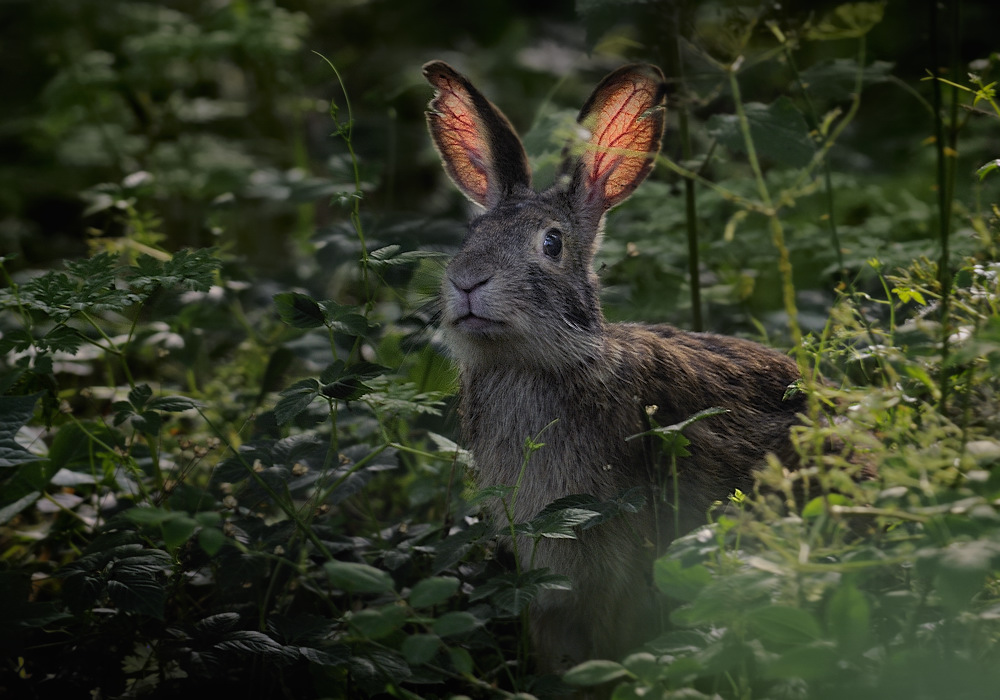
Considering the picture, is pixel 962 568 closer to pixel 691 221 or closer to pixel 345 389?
pixel 345 389

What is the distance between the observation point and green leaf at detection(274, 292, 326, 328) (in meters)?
2.48

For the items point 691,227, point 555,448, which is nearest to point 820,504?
point 555,448

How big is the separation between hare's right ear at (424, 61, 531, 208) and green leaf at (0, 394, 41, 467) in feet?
5.13

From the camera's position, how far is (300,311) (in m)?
2.50

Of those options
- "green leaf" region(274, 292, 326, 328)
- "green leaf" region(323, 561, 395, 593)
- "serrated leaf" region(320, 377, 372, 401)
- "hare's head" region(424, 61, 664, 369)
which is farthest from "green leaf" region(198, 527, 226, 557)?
"hare's head" region(424, 61, 664, 369)

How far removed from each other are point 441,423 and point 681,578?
169 centimetres

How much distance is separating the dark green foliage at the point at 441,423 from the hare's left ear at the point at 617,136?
14 centimetres

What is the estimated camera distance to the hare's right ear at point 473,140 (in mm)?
3031

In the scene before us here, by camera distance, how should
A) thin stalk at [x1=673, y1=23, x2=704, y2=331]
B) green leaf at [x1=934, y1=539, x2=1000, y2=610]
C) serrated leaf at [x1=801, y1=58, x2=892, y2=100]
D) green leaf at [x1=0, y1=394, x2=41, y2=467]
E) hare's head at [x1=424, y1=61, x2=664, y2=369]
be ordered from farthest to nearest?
1. thin stalk at [x1=673, y1=23, x2=704, y2=331]
2. serrated leaf at [x1=801, y1=58, x2=892, y2=100]
3. hare's head at [x1=424, y1=61, x2=664, y2=369]
4. green leaf at [x1=0, y1=394, x2=41, y2=467]
5. green leaf at [x1=934, y1=539, x2=1000, y2=610]

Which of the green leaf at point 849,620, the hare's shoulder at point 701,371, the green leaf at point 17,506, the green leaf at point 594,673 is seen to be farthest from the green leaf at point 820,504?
the green leaf at point 17,506

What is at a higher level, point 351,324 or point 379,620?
point 351,324

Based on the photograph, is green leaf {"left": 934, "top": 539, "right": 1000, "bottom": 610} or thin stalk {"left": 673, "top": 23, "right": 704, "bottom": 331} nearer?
green leaf {"left": 934, "top": 539, "right": 1000, "bottom": 610}

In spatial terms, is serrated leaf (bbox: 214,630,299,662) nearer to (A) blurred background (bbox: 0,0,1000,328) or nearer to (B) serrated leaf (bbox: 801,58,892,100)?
(A) blurred background (bbox: 0,0,1000,328)

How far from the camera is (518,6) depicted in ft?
24.2
